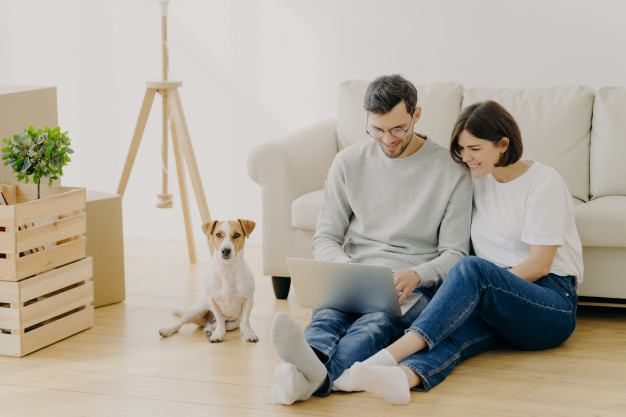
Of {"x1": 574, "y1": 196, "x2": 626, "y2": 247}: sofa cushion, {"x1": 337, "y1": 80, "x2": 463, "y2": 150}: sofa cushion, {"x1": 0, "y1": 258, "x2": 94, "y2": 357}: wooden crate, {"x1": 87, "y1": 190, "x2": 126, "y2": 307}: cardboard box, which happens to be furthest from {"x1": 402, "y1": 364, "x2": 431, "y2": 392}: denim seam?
{"x1": 87, "y1": 190, "x2": 126, "y2": 307}: cardboard box

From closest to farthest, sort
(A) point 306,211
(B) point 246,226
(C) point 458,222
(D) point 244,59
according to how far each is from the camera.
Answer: (C) point 458,222, (B) point 246,226, (A) point 306,211, (D) point 244,59

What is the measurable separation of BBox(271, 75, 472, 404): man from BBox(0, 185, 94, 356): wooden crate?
0.86 metres

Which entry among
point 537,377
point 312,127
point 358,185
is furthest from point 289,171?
point 537,377

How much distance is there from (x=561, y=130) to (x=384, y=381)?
161 centimetres

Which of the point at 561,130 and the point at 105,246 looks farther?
the point at 561,130

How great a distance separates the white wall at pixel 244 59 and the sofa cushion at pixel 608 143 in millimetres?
414

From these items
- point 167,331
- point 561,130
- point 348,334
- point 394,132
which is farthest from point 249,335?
point 561,130

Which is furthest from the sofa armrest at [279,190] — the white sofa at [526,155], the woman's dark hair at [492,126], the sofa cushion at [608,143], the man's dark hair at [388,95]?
the sofa cushion at [608,143]

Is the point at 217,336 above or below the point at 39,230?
below

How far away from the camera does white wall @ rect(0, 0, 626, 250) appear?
368cm

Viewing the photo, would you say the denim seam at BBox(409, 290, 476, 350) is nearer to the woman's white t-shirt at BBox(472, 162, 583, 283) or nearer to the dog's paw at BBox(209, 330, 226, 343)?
the woman's white t-shirt at BBox(472, 162, 583, 283)

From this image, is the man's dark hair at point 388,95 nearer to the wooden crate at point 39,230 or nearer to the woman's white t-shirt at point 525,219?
the woman's white t-shirt at point 525,219

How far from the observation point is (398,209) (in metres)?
2.54

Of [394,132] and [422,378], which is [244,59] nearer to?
[394,132]
